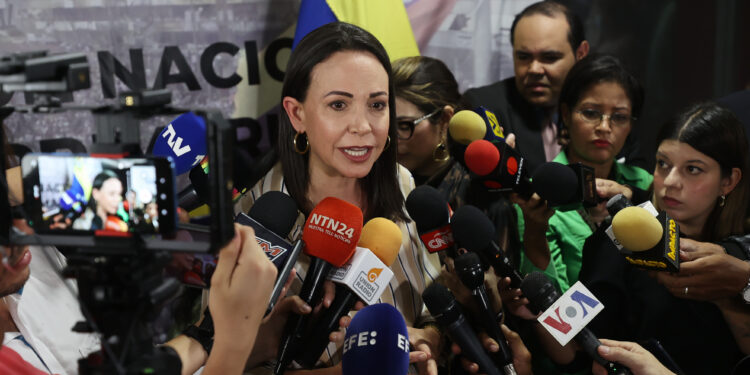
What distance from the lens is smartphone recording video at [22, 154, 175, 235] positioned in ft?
3.59

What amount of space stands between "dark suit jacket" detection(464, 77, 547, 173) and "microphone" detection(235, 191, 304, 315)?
5.19 feet

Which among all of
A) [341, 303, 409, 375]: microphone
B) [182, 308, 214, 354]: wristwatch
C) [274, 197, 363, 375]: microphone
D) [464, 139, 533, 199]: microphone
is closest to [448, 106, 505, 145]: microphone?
[464, 139, 533, 199]: microphone

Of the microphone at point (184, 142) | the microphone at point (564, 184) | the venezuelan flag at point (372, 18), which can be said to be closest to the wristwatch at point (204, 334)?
the microphone at point (184, 142)

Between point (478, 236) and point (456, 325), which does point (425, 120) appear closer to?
point (478, 236)

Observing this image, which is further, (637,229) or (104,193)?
(637,229)

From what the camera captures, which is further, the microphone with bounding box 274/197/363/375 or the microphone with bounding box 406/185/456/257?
the microphone with bounding box 406/185/456/257

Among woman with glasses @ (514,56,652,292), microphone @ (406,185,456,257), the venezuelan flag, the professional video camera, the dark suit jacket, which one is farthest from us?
the venezuelan flag

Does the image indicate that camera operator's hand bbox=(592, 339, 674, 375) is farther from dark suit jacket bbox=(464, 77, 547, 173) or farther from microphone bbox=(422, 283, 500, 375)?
dark suit jacket bbox=(464, 77, 547, 173)

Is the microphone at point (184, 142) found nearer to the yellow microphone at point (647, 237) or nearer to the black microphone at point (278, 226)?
the black microphone at point (278, 226)

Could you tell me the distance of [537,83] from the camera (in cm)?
310

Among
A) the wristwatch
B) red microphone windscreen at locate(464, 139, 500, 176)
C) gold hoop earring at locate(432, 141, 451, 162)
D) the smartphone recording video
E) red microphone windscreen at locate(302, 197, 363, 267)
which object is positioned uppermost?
the smartphone recording video

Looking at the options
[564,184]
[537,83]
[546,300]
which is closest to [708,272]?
[564,184]

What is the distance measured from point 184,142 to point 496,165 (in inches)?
32.8

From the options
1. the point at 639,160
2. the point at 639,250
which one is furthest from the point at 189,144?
the point at 639,160
